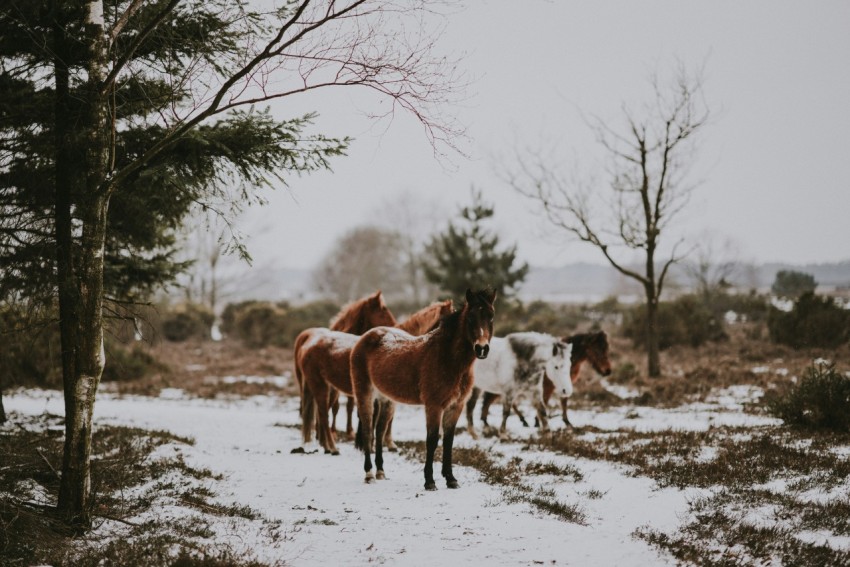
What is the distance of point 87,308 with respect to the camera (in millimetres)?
4633

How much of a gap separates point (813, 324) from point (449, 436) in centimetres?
1786

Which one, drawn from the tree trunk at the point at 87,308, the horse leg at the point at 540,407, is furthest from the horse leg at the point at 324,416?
the tree trunk at the point at 87,308

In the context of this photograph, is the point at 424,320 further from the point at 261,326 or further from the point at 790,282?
the point at 790,282

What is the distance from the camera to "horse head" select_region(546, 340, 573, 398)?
34.6 ft

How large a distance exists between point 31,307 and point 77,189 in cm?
144

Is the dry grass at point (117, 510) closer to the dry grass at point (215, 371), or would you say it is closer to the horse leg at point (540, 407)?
the horse leg at point (540, 407)

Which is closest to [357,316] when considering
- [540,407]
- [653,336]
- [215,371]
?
[540,407]

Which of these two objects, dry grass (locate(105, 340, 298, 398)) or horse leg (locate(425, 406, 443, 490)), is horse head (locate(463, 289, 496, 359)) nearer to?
horse leg (locate(425, 406, 443, 490))

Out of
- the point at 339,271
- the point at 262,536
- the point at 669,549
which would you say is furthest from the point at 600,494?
the point at 339,271

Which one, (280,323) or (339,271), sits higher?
(339,271)

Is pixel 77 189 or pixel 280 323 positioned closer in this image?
pixel 77 189

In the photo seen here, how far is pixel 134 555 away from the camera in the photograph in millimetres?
4094

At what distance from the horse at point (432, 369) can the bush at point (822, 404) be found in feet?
19.7

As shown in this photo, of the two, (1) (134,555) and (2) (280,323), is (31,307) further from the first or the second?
(2) (280,323)
